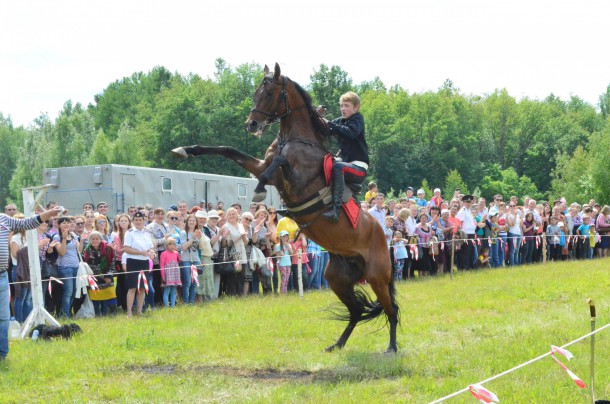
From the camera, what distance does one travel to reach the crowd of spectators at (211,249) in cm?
1288

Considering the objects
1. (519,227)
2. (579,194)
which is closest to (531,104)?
(579,194)

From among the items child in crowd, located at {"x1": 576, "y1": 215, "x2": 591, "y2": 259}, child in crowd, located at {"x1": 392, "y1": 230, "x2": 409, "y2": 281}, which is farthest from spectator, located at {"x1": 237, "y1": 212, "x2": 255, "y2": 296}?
child in crowd, located at {"x1": 576, "y1": 215, "x2": 591, "y2": 259}

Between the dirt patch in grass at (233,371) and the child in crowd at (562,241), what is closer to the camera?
the dirt patch in grass at (233,371)

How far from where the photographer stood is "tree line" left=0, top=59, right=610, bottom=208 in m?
61.3

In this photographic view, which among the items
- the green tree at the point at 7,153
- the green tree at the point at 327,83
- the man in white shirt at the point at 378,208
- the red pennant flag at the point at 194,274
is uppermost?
the green tree at the point at 327,83

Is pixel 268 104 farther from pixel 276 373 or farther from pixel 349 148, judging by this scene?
pixel 276 373

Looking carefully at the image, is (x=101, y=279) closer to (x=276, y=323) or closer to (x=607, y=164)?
(x=276, y=323)

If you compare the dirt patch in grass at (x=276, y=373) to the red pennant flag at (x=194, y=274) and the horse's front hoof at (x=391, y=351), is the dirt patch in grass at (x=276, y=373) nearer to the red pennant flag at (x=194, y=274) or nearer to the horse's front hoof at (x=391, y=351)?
the horse's front hoof at (x=391, y=351)

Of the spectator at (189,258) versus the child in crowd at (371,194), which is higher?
the child in crowd at (371,194)

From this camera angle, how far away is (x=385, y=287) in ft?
32.9

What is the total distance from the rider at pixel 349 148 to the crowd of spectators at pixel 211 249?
5127 mm

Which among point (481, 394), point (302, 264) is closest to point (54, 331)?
point (302, 264)

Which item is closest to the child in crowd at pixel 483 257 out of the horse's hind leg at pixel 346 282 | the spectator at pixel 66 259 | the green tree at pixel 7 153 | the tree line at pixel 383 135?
the horse's hind leg at pixel 346 282

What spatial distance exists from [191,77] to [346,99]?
8885cm
